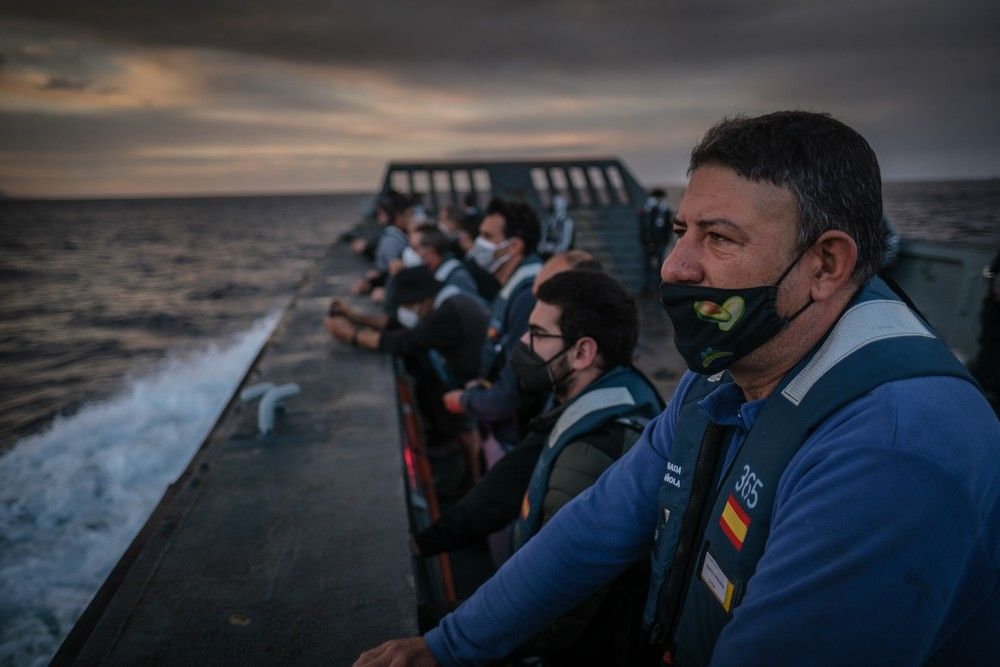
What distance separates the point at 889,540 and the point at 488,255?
5088 mm

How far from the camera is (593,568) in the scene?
144 centimetres

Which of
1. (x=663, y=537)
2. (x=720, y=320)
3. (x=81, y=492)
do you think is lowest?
(x=81, y=492)

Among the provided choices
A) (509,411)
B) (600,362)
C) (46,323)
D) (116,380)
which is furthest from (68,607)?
(46,323)

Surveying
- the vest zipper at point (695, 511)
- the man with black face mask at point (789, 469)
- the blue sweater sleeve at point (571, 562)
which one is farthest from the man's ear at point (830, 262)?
the blue sweater sleeve at point (571, 562)

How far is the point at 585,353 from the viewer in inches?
94.1

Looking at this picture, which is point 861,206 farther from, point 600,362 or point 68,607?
point 68,607

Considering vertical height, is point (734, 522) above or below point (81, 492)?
above

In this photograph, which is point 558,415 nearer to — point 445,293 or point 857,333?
point 857,333

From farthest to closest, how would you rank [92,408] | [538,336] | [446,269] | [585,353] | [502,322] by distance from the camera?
[92,408] → [446,269] → [502,322] → [538,336] → [585,353]

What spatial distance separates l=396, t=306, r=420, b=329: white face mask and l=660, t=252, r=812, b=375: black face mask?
4086 millimetres

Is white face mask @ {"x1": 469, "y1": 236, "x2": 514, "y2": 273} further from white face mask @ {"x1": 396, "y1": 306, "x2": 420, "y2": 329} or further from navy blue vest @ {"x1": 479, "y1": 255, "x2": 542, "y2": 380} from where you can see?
navy blue vest @ {"x1": 479, "y1": 255, "x2": 542, "y2": 380}

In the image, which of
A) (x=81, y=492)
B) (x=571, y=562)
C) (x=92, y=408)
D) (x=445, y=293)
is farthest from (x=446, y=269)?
(x=92, y=408)

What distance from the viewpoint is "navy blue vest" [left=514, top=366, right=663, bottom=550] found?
1943mm

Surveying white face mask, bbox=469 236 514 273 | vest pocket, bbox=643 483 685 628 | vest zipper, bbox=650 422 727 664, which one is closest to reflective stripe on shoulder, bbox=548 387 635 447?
vest pocket, bbox=643 483 685 628
